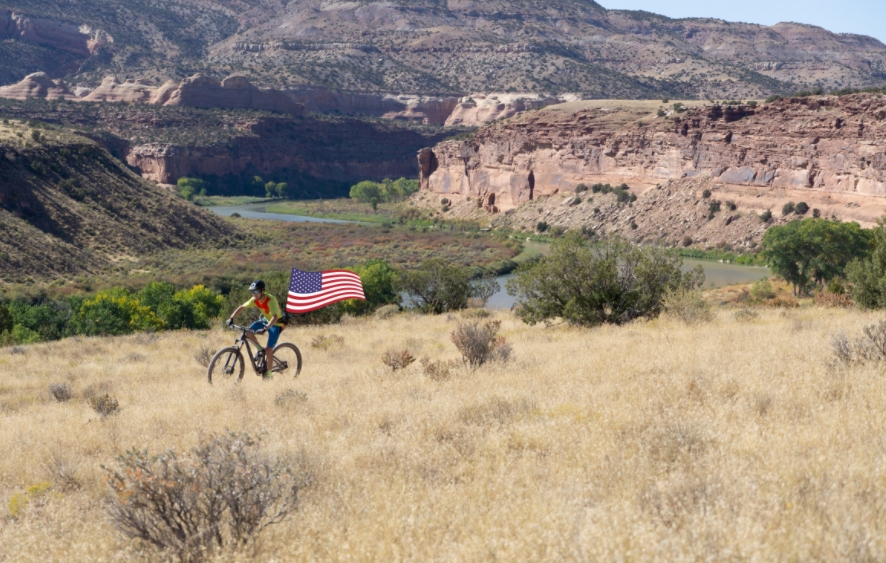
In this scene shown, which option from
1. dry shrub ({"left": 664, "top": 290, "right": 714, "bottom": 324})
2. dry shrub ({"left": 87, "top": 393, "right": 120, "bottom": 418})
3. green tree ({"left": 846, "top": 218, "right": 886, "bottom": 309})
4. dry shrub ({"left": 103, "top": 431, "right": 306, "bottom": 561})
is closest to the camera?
dry shrub ({"left": 103, "top": 431, "right": 306, "bottom": 561})

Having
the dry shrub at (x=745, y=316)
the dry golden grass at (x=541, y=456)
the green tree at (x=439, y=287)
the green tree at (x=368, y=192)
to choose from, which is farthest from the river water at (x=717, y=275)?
the green tree at (x=368, y=192)

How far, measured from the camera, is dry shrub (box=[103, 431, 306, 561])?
3.67 metres

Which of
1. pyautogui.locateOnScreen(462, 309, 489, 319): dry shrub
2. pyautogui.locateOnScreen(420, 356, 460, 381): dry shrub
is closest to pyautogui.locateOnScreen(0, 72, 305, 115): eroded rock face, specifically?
pyautogui.locateOnScreen(462, 309, 489, 319): dry shrub

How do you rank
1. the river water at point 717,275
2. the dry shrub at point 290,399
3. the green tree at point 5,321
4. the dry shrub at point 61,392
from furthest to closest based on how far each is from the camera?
1. the river water at point 717,275
2. the green tree at point 5,321
3. the dry shrub at point 61,392
4. the dry shrub at point 290,399

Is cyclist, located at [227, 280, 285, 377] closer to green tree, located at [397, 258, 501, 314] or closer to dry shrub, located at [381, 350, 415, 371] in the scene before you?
dry shrub, located at [381, 350, 415, 371]

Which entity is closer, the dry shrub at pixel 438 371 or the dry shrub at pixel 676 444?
the dry shrub at pixel 676 444

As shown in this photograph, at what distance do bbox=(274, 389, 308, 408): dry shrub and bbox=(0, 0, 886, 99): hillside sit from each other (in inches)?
5074

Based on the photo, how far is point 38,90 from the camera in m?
129

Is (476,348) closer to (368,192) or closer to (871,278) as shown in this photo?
(871,278)

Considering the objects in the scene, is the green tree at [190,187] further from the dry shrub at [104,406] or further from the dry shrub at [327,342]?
the dry shrub at [104,406]

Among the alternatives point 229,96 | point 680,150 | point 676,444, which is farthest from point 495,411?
point 229,96

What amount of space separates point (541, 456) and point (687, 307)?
1001 centimetres

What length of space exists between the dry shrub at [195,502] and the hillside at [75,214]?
4257 centimetres

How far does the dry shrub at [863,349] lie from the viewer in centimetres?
704
